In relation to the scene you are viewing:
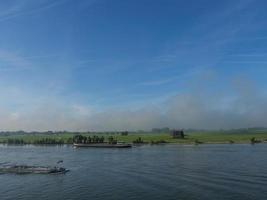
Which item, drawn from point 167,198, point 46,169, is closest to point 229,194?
point 167,198

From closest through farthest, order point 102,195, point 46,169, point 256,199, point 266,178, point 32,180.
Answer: point 256,199 → point 102,195 → point 266,178 → point 32,180 → point 46,169

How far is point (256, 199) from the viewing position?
2766 inches

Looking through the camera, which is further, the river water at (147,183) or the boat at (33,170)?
the boat at (33,170)

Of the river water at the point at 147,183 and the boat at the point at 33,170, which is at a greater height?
the boat at the point at 33,170

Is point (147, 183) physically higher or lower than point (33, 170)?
lower

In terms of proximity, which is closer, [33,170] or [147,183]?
[147,183]

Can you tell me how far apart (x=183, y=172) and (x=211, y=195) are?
29993mm

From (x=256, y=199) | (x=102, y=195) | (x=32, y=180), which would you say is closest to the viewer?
(x=256, y=199)

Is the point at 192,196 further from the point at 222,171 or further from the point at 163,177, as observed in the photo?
the point at 222,171

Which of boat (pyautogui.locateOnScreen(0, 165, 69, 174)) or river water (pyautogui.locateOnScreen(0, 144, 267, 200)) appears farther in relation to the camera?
boat (pyautogui.locateOnScreen(0, 165, 69, 174))

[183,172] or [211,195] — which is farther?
[183,172]

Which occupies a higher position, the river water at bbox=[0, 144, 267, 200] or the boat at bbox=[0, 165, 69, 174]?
the boat at bbox=[0, 165, 69, 174]

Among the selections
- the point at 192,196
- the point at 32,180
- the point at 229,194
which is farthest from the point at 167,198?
the point at 32,180

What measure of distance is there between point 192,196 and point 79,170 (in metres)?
50.9
